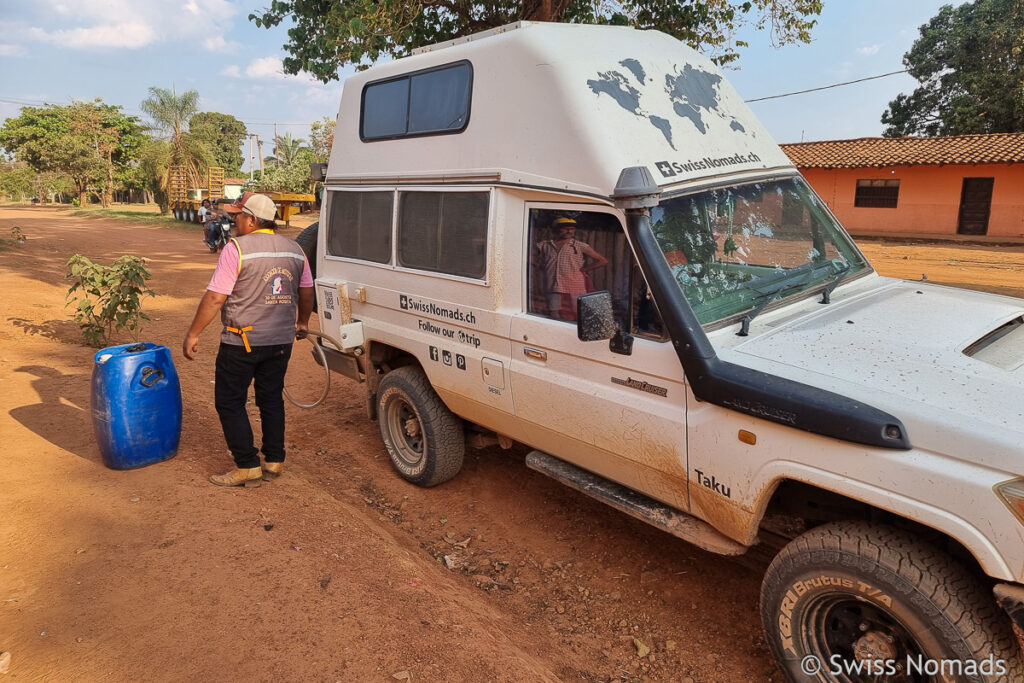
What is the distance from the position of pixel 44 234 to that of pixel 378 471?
2711 centimetres

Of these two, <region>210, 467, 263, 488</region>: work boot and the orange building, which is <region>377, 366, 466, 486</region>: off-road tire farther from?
the orange building

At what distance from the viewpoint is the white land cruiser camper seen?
2352mm

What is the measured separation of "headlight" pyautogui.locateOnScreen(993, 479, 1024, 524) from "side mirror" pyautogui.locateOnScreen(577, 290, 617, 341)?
59.0 inches

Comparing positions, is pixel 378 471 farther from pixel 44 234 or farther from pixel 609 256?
pixel 44 234

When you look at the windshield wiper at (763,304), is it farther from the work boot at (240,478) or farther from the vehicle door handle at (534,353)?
the work boot at (240,478)

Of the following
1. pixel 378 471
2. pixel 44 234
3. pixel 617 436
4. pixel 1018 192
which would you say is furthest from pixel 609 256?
pixel 44 234

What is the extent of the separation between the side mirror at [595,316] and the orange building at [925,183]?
949 inches

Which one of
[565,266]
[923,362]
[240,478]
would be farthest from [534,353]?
[240,478]

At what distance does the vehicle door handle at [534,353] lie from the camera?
143 inches

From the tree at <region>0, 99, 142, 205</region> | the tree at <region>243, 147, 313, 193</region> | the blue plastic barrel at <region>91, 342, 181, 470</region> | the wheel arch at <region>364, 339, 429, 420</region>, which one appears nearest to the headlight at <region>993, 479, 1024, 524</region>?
the wheel arch at <region>364, 339, 429, 420</region>

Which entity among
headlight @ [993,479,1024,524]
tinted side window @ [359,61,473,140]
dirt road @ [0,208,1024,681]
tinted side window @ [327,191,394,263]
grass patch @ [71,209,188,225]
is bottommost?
dirt road @ [0,208,1024,681]

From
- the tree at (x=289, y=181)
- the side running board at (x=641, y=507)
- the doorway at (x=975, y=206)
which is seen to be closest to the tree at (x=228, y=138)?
the tree at (x=289, y=181)

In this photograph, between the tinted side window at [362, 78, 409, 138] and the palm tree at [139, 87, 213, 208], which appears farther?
the palm tree at [139, 87, 213, 208]

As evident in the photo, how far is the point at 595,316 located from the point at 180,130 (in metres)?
46.1
